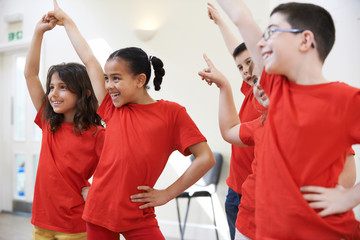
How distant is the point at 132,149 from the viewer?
1359mm

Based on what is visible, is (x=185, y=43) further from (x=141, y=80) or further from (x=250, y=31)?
(x=250, y=31)

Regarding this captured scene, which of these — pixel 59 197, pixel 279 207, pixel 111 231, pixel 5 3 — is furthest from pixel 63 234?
pixel 5 3

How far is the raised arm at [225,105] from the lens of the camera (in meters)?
1.29

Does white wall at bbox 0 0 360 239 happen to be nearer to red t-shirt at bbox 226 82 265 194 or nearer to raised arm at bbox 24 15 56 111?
red t-shirt at bbox 226 82 265 194

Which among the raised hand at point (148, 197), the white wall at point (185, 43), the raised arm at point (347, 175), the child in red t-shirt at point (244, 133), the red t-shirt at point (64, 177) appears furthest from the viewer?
the white wall at point (185, 43)

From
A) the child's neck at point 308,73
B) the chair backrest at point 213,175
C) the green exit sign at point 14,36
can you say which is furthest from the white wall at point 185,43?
the child's neck at point 308,73

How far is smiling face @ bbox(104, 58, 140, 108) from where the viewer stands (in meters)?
1.44

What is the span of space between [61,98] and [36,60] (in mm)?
261

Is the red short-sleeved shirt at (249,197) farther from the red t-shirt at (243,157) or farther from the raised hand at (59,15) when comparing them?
the raised hand at (59,15)

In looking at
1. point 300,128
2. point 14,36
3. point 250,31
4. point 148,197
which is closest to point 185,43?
point 14,36

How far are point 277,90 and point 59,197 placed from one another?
1.18 meters

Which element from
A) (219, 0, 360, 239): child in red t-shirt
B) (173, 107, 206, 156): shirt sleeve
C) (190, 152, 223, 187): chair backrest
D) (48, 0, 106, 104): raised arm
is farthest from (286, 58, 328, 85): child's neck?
(190, 152, 223, 187): chair backrest

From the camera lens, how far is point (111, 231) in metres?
1.33

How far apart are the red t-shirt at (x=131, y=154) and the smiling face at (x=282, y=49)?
1.94 feet
